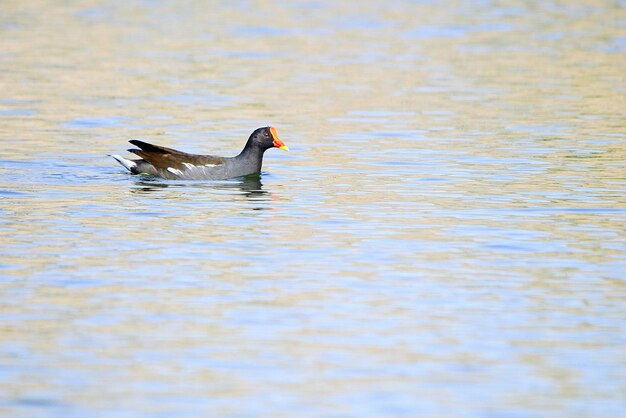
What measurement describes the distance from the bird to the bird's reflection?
9 cm

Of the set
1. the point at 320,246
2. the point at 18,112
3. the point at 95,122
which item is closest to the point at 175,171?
the point at 320,246

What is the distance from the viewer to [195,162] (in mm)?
18141

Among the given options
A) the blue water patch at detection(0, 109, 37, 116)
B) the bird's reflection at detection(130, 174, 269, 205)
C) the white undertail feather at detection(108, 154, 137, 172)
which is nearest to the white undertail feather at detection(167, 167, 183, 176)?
the bird's reflection at detection(130, 174, 269, 205)

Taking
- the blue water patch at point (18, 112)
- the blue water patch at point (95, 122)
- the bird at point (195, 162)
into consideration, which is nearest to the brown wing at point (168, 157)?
the bird at point (195, 162)

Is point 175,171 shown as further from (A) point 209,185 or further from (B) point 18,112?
(B) point 18,112

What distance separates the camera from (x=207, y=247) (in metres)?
13.6

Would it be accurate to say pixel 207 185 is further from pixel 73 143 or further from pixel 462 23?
pixel 462 23

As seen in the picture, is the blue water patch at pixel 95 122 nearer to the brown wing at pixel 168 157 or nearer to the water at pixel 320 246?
the water at pixel 320 246

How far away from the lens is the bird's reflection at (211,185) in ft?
57.5

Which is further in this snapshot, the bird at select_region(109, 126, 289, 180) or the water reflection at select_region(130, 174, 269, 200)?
the bird at select_region(109, 126, 289, 180)

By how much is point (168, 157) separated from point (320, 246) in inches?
198

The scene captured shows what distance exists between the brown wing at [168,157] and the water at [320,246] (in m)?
0.28

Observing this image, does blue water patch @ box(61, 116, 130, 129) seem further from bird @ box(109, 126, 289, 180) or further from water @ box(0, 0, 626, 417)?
bird @ box(109, 126, 289, 180)

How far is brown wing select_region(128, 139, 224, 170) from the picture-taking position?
18.1 meters
